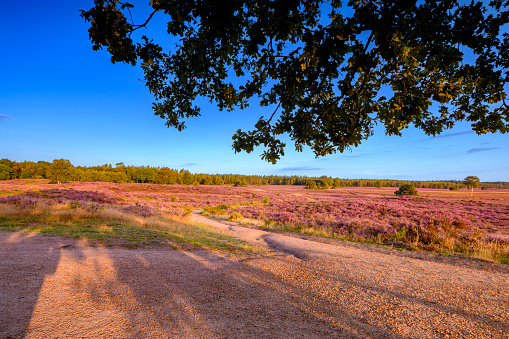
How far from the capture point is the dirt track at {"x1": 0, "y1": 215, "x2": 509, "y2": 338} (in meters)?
3.61

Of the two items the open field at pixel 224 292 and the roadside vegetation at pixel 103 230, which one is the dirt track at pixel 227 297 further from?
the roadside vegetation at pixel 103 230

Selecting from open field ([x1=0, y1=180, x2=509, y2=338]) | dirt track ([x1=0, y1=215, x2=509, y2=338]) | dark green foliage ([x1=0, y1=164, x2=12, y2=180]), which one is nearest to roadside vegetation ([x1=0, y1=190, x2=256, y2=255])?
open field ([x1=0, y1=180, x2=509, y2=338])

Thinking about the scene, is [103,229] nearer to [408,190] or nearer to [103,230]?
[103,230]

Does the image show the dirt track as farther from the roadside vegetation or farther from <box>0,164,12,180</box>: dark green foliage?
<box>0,164,12,180</box>: dark green foliage

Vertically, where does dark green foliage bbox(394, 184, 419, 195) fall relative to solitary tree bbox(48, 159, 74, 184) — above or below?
below

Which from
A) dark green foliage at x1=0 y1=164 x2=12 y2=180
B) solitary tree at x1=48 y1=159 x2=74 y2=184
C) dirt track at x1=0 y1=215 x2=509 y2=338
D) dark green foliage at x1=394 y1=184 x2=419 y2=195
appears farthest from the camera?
dark green foliage at x1=0 y1=164 x2=12 y2=180

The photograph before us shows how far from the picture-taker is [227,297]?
477cm

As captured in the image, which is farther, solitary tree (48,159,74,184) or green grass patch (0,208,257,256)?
solitary tree (48,159,74,184)

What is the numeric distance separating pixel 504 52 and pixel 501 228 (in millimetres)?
24207

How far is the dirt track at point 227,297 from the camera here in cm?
361

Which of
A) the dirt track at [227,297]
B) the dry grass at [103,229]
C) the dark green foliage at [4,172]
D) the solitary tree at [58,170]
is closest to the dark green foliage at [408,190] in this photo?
the dirt track at [227,297]

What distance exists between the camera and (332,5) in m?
4.70

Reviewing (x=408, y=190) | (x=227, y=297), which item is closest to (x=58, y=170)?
(x=227, y=297)

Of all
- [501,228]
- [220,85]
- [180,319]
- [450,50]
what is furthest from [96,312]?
[501,228]
